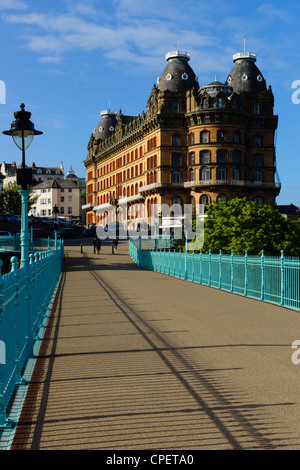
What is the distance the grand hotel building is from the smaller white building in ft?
256

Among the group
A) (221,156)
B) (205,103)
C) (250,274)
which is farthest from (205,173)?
(250,274)

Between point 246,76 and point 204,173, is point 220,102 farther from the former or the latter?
point 246,76

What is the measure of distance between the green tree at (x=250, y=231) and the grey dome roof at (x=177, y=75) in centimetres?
5040

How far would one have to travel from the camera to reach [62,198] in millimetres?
168875

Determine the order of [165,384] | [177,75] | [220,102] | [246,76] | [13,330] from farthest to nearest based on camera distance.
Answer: [246,76]
[177,75]
[220,102]
[13,330]
[165,384]

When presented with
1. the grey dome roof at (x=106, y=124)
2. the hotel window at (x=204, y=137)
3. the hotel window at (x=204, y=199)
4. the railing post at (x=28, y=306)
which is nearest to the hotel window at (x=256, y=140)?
the hotel window at (x=204, y=137)

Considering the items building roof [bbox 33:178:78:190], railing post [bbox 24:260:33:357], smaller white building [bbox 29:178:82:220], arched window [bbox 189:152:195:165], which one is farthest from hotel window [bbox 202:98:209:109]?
smaller white building [bbox 29:178:82:220]

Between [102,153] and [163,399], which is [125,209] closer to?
[102,153]

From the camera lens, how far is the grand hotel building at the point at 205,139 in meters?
76.8

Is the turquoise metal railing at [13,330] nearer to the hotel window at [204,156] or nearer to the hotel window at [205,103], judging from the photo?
the hotel window at [204,156]

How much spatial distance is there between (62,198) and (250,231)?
141 meters

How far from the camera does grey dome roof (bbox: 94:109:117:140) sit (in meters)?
123

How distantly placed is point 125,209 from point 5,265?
43492 millimetres

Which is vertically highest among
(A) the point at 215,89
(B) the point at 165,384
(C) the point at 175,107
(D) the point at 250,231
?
(A) the point at 215,89
